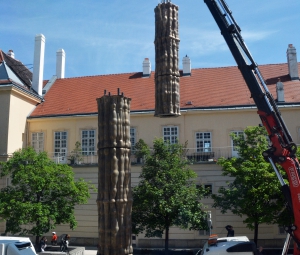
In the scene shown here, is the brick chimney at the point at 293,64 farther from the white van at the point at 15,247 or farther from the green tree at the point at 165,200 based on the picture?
the white van at the point at 15,247

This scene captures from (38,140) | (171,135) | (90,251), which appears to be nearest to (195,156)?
(171,135)

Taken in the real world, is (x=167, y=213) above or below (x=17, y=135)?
below

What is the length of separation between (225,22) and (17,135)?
20318 mm

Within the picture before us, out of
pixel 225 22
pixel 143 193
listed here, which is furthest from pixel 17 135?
pixel 225 22

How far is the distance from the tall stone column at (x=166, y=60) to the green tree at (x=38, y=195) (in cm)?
1293

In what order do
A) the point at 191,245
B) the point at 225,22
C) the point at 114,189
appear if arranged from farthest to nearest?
the point at 191,245
the point at 225,22
the point at 114,189

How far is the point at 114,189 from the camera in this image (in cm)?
794

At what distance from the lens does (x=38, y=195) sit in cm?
2158

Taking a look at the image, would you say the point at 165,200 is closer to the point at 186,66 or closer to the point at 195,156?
the point at 195,156

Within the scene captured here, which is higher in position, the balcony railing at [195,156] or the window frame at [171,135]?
the window frame at [171,135]

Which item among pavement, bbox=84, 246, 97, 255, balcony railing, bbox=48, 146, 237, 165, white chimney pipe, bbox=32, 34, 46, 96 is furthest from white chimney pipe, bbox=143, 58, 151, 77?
pavement, bbox=84, 246, 97, 255

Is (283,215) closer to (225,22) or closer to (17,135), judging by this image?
(225,22)

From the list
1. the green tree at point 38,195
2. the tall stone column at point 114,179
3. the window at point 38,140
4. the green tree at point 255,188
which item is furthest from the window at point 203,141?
the tall stone column at point 114,179

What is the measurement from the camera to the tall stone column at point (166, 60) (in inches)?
375
